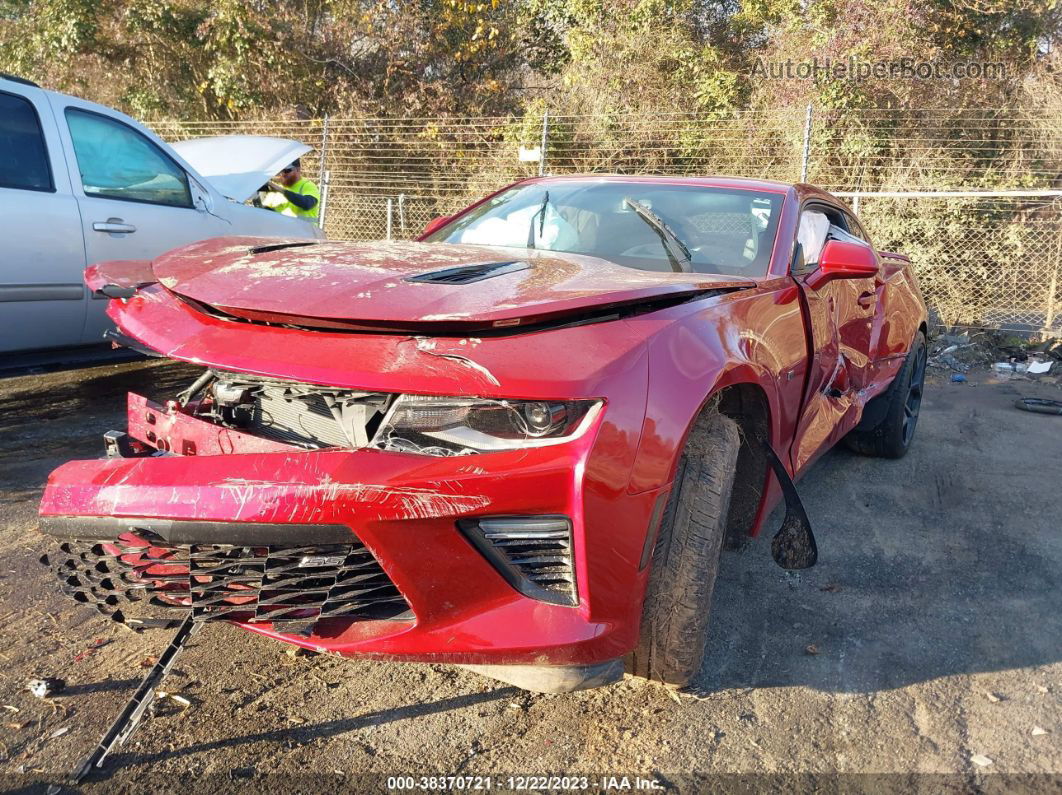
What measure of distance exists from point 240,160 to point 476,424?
5379 mm

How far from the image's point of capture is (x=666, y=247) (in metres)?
3.09

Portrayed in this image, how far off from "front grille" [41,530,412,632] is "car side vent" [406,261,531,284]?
766 mm

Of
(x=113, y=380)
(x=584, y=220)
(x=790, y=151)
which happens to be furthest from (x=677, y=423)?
(x=790, y=151)

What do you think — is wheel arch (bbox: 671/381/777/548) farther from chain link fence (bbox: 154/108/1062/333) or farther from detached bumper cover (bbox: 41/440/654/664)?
chain link fence (bbox: 154/108/1062/333)

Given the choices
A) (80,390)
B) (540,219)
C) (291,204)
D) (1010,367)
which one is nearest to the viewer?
(540,219)

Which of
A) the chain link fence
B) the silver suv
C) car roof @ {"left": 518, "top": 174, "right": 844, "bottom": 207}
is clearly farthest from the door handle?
the chain link fence

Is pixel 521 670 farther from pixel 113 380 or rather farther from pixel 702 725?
pixel 113 380

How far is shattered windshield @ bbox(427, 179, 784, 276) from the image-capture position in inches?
120

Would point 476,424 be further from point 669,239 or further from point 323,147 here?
point 323,147

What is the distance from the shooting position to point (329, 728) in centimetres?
210

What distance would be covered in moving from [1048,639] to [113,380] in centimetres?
545

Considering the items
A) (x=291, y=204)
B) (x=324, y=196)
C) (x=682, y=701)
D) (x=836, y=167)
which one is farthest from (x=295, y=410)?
(x=324, y=196)

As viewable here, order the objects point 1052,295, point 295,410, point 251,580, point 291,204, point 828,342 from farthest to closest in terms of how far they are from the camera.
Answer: point 1052,295 → point 291,204 → point 828,342 → point 295,410 → point 251,580

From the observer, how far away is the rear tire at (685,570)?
2.09 m
